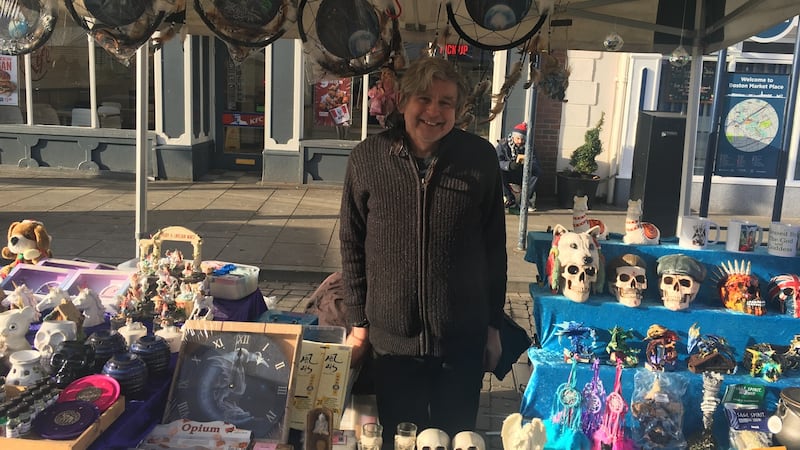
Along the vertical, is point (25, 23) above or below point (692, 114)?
above

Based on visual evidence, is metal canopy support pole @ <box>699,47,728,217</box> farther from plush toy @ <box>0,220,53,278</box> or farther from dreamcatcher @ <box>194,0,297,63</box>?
plush toy @ <box>0,220,53,278</box>

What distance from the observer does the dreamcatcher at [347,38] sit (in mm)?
2852

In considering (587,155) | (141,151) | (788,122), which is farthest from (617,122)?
(141,151)

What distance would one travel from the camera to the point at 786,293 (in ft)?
10.7

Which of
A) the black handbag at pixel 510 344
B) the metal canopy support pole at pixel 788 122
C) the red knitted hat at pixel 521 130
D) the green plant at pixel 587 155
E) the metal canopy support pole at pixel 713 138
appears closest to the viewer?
the black handbag at pixel 510 344

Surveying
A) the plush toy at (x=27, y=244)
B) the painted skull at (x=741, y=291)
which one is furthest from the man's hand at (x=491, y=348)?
the plush toy at (x=27, y=244)

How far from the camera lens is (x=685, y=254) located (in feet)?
11.3

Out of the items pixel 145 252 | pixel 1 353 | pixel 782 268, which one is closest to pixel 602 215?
pixel 782 268

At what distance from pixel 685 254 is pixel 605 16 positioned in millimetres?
1531

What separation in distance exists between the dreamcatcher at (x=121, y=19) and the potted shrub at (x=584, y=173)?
23.8ft

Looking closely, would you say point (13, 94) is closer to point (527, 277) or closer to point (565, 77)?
point (527, 277)

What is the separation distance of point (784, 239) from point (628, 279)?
0.89m

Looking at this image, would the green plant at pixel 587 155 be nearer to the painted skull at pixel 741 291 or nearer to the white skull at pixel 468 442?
the painted skull at pixel 741 291

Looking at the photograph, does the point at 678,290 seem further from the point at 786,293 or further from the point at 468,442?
the point at 468,442
